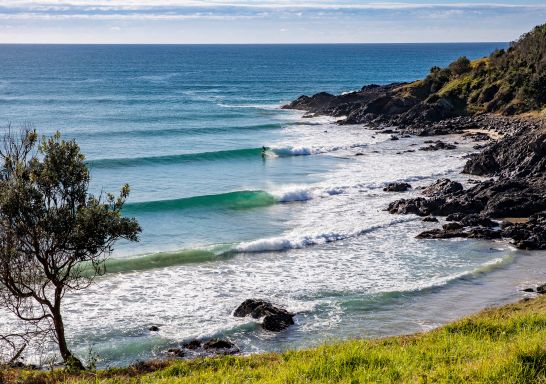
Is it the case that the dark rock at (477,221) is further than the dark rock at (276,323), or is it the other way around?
the dark rock at (477,221)

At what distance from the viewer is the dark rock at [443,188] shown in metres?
38.9

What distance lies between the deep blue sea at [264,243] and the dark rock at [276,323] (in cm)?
38

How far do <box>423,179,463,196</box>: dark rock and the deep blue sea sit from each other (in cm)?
279

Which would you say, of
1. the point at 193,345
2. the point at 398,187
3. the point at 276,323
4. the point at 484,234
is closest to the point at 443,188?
the point at 398,187

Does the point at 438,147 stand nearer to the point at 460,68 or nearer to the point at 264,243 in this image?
the point at 460,68

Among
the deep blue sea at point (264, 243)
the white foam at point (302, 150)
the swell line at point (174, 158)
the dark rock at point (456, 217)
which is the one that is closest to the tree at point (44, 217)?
the deep blue sea at point (264, 243)

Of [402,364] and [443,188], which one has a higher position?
[402,364]

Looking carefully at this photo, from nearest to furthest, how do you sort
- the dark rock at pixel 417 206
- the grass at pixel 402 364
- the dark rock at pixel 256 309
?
the grass at pixel 402 364 < the dark rock at pixel 256 309 < the dark rock at pixel 417 206

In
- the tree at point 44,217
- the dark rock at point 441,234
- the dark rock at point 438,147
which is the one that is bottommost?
the dark rock at point 441,234

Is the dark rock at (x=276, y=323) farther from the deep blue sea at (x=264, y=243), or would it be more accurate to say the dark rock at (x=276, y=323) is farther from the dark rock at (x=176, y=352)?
the dark rock at (x=176, y=352)

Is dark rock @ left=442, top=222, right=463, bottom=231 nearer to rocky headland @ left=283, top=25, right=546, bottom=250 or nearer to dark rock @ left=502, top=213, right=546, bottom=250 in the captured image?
rocky headland @ left=283, top=25, right=546, bottom=250

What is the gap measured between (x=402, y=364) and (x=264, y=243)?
2002 centimetres

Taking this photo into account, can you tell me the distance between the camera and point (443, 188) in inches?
1551

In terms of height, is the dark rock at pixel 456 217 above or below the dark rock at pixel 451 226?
above
